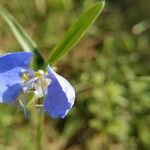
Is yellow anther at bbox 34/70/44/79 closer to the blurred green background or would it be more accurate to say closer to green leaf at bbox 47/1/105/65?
green leaf at bbox 47/1/105/65

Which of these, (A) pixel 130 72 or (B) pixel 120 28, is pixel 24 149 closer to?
(A) pixel 130 72

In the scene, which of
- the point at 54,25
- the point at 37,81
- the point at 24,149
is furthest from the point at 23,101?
the point at 54,25

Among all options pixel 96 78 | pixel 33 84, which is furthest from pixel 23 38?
pixel 96 78

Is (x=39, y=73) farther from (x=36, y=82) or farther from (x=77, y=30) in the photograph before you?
(x=77, y=30)

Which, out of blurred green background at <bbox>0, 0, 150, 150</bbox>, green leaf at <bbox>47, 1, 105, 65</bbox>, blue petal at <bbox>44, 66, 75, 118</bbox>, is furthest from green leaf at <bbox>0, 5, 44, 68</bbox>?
blurred green background at <bbox>0, 0, 150, 150</bbox>

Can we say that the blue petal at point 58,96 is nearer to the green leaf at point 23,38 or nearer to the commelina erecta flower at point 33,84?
the commelina erecta flower at point 33,84

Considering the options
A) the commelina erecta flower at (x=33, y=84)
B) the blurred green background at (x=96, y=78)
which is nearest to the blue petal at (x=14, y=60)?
the commelina erecta flower at (x=33, y=84)
